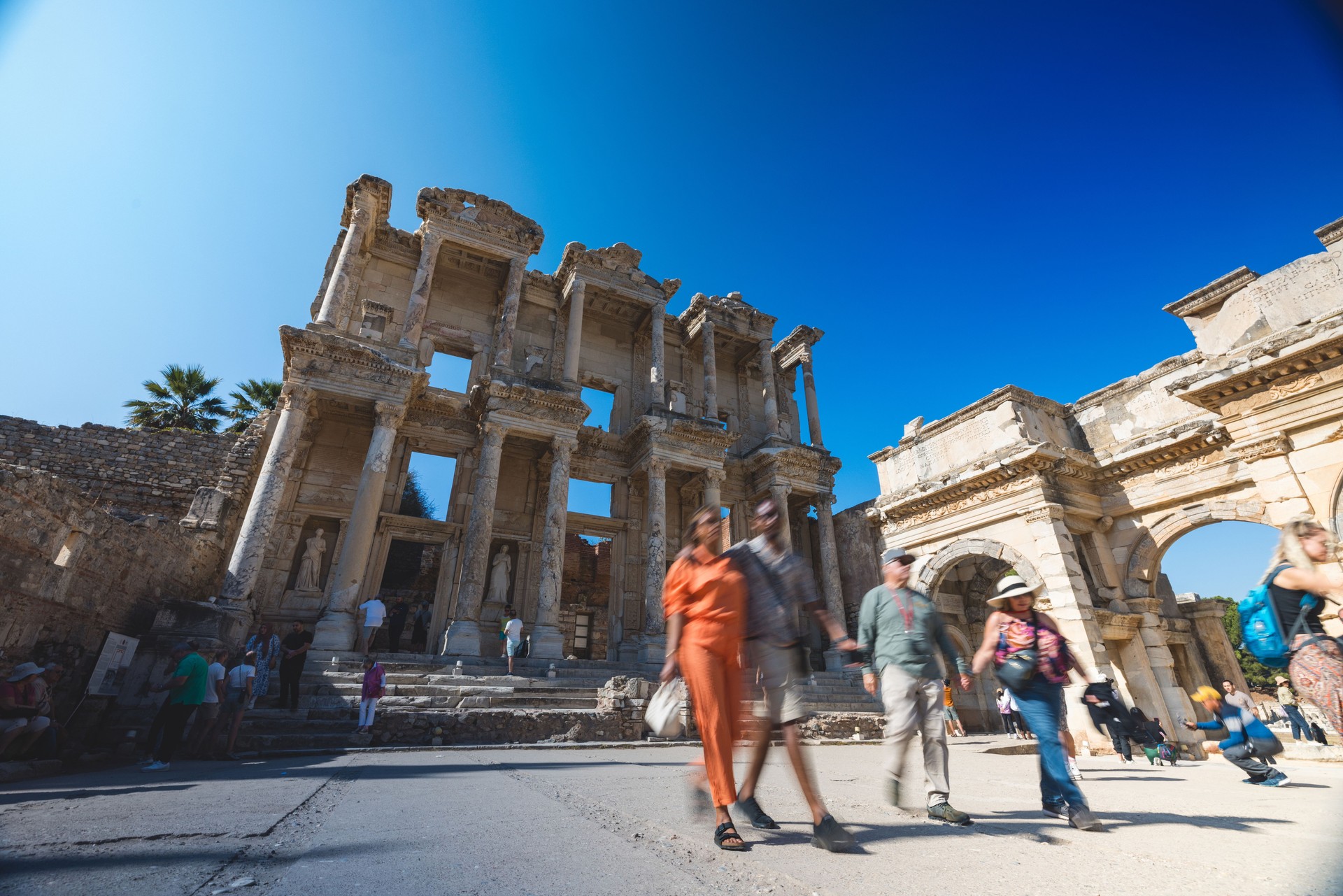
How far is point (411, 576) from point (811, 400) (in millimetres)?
17034

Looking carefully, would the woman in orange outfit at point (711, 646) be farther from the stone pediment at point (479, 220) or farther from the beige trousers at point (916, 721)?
the stone pediment at point (479, 220)

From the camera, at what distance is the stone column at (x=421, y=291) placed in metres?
15.2

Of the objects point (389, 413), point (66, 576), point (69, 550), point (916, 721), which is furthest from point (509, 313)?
point (916, 721)

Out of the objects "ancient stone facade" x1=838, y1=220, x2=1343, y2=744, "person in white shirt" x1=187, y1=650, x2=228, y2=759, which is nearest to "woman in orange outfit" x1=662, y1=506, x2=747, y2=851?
"person in white shirt" x1=187, y1=650, x2=228, y2=759

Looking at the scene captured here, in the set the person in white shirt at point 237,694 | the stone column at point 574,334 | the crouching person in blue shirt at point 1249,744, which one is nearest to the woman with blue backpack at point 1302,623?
the crouching person in blue shirt at point 1249,744

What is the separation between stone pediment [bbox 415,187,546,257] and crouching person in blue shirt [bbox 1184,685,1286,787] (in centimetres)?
1763

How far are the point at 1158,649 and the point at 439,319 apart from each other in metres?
20.0

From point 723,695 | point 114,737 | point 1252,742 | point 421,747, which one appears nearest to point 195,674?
point 114,737

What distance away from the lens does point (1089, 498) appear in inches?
529

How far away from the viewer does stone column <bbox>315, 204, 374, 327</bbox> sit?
1491 cm

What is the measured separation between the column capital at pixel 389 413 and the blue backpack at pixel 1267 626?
14.6 meters

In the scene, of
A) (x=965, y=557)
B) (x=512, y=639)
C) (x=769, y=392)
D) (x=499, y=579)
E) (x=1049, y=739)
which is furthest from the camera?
(x=769, y=392)

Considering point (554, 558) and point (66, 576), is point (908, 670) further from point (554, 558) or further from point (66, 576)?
point (554, 558)

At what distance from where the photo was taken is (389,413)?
13.9 m
